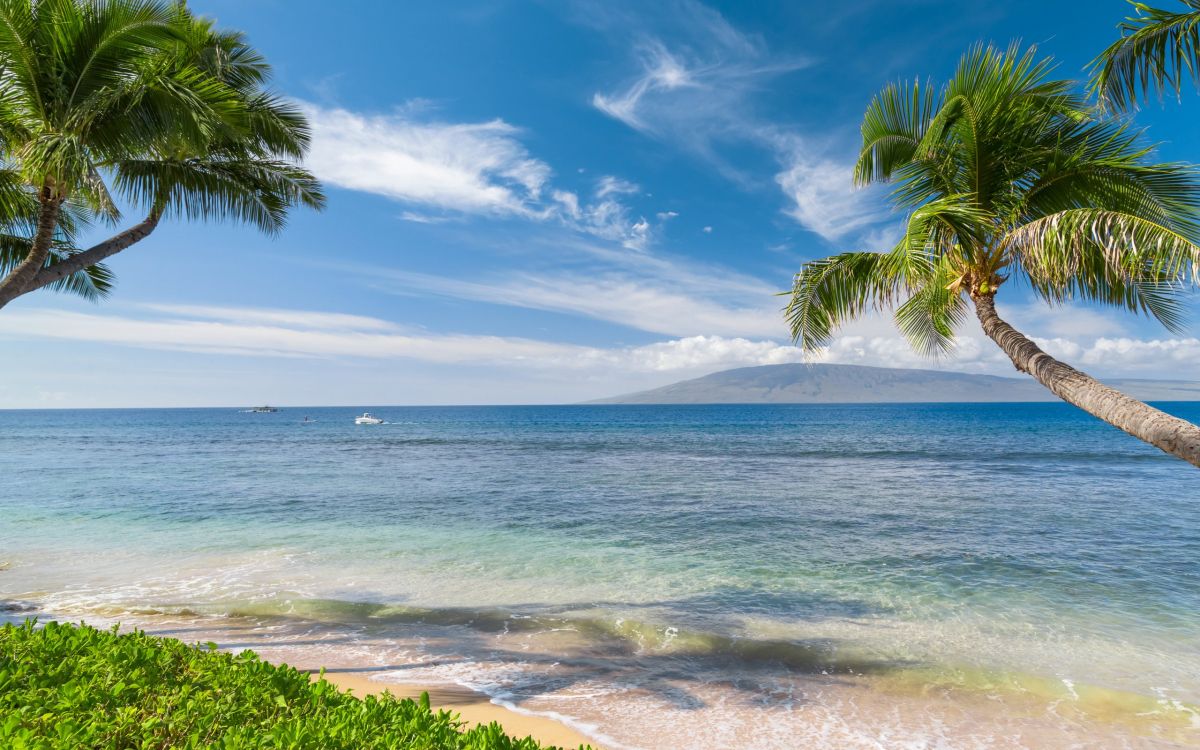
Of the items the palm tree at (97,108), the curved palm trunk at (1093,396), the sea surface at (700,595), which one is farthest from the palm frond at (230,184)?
the curved palm trunk at (1093,396)

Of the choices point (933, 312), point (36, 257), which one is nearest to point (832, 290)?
point (933, 312)

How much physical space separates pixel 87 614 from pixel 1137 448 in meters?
55.4

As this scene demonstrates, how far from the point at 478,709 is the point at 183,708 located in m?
3.38

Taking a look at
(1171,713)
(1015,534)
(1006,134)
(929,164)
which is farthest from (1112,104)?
(1015,534)

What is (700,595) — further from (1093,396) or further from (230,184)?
(230,184)

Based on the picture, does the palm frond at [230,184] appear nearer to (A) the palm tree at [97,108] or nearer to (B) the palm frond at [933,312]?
(A) the palm tree at [97,108]

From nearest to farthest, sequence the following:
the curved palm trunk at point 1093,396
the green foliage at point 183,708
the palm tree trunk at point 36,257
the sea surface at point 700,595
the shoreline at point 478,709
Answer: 1. the green foliage at point 183,708
2. the curved palm trunk at point 1093,396
3. the shoreline at point 478,709
4. the sea surface at point 700,595
5. the palm tree trunk at point 36,257

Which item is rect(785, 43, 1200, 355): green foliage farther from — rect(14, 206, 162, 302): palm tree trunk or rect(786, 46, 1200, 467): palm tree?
rect(14, 206, 162, 302): palm tree trunk

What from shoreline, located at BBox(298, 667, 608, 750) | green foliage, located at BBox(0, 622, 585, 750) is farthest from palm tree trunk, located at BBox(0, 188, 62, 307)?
shoreline, located at BBox(298, 667, 608, 750)

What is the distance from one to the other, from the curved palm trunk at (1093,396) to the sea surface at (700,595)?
10.4 feet

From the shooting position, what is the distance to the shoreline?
16.7 ft

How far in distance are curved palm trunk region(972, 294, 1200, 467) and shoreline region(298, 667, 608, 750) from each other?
505 cm

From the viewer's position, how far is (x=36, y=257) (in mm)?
6531

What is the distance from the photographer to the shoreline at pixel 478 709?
16.7 feet
